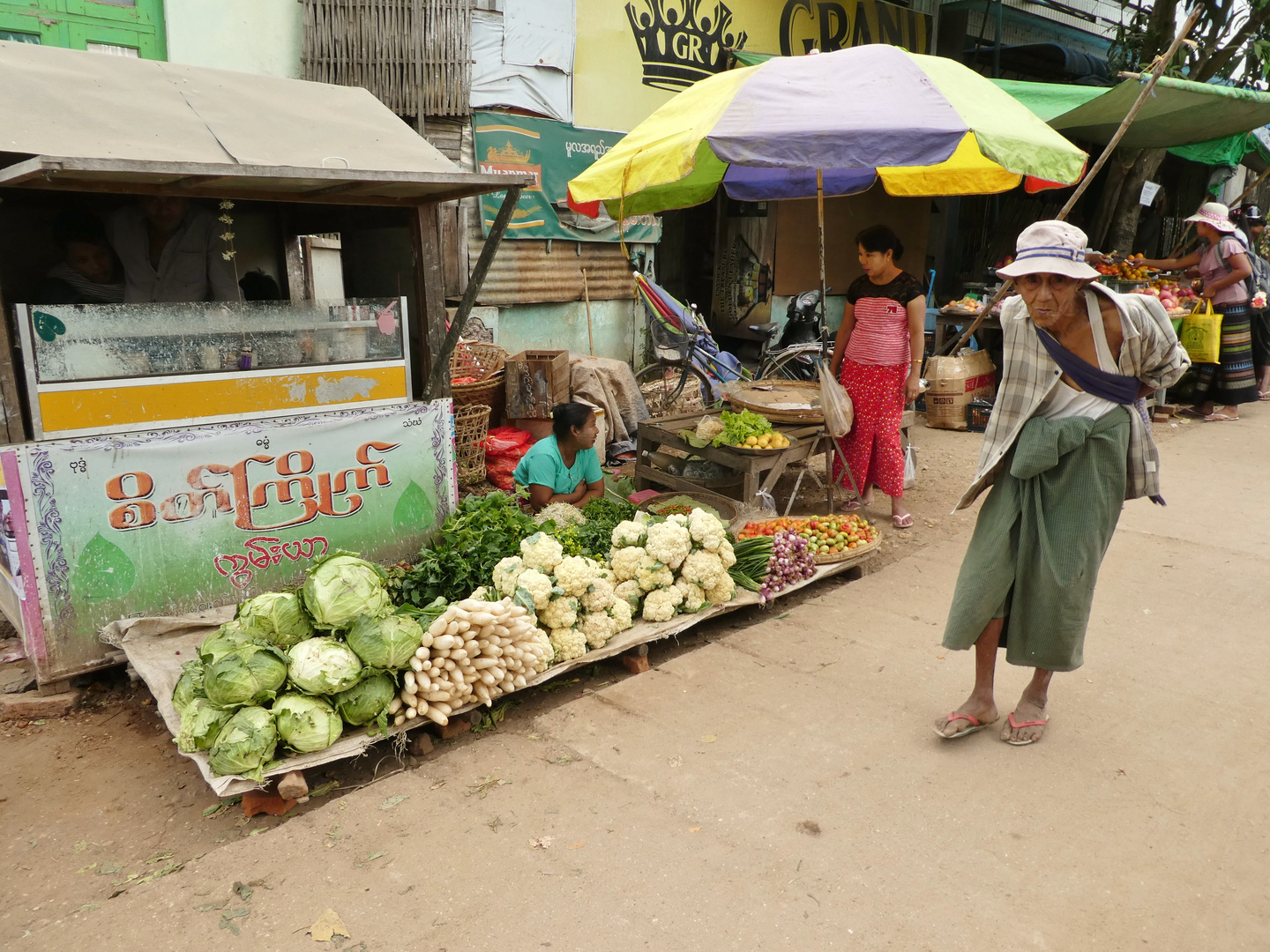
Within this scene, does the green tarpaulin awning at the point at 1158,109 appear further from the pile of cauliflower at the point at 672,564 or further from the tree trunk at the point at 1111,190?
the pile of cauliflower at the point at 672,564

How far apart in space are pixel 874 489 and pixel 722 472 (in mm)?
1637

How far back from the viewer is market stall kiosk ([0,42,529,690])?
3.49m

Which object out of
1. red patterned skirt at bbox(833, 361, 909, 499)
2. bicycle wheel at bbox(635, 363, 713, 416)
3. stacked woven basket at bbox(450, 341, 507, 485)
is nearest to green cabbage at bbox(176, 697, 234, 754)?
stacked woven basket at bbox(450, 341, 507, 485)

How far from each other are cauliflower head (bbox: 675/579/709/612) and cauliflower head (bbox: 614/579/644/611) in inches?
7.4

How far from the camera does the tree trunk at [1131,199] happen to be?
35.7 feet

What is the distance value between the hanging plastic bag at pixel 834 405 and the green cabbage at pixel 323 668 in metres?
3.48

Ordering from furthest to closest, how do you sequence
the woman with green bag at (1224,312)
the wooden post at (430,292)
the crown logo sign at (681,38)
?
the crown logo sign at (681,38), the woman with green bag at (1224,312), the wooden post at (430,292)

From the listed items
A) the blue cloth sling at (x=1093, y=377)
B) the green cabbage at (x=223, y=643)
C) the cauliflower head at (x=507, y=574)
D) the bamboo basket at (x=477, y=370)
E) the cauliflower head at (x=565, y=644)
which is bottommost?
the cauliflower head at (x=565, y=644)

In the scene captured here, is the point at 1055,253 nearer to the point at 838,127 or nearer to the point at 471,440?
the point at 838,127

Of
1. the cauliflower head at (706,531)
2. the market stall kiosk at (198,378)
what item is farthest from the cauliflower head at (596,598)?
the market stall kiosk at (198,378)

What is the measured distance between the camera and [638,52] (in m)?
8.92

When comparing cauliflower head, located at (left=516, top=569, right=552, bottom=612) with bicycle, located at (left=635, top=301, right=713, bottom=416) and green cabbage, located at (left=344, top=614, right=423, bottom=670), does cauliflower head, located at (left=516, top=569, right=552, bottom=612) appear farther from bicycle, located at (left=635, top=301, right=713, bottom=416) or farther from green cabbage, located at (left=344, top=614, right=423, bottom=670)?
bicycle, located at (left=635, top=301, right=713, bottom=416)

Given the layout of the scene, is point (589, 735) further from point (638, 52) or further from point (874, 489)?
point (638, 52)

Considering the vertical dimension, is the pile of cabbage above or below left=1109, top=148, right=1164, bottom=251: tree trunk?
below
